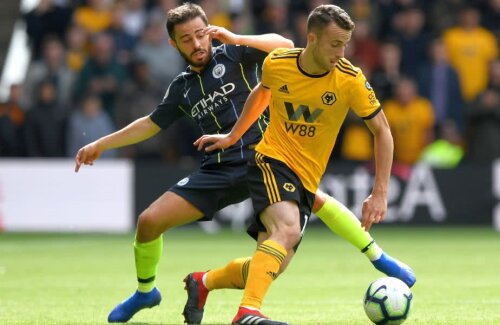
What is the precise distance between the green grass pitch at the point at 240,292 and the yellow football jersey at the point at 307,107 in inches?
45.2

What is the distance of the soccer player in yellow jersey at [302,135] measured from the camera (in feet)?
22.6

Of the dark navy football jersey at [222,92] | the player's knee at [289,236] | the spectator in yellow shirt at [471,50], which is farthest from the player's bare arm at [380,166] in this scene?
the spectator in yellow shirt at [471,50]

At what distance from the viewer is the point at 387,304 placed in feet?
23.3

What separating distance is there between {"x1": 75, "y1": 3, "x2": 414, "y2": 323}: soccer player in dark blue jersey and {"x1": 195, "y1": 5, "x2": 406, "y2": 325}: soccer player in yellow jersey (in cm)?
59

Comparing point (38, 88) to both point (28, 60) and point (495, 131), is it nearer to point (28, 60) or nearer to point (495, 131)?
point (28, 60)

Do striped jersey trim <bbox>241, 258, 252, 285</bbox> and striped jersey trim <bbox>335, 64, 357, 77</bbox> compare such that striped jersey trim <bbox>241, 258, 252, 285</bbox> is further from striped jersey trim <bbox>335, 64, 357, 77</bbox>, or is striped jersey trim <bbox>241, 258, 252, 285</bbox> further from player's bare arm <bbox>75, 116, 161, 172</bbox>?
striped jersey trim <bbox>335, 64, 357, 77</bbox>

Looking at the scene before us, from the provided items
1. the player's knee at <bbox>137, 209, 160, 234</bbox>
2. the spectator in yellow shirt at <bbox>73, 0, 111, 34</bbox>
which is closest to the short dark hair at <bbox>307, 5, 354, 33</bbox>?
the player's knee at <bbox>137, 209, 160, 234</bbox>

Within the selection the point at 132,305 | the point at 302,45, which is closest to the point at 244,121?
the point at 132,305

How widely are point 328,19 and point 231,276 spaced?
1.88m

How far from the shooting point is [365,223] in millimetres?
7000

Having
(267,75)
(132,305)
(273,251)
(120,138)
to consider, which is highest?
(267,75)

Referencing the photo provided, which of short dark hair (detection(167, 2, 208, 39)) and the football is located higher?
short dark hair (detection(167, 2, 208, 39))

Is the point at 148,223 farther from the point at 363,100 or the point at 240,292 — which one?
the point at 240,292

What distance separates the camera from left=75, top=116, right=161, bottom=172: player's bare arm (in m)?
8.11
